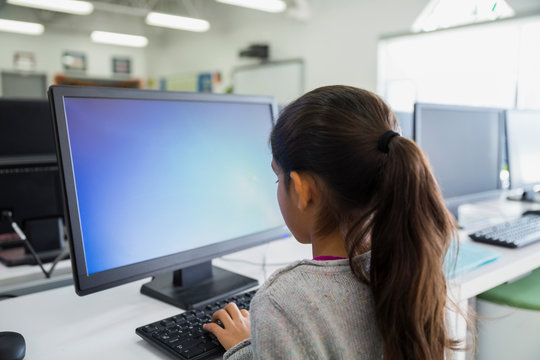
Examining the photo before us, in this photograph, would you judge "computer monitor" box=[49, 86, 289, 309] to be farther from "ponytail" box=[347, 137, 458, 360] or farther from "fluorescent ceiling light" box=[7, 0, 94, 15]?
"fluorescent ceiling light" box=[7, 0, 94, 15]

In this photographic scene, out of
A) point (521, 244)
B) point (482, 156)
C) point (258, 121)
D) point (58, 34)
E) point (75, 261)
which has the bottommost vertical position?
point (521, 244)

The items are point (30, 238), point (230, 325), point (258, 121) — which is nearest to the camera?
point (230, 325)

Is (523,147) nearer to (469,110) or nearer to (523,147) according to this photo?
(523,147)

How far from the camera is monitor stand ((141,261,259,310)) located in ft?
2.94

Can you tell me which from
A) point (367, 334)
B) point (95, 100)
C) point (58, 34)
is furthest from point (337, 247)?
point (58, 34)

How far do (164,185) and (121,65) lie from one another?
7.95 meters

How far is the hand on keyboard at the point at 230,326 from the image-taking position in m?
0.69

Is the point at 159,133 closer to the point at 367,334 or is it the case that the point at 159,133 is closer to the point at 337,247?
the point at 337,247

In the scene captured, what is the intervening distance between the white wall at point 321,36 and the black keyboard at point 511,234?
342 centimetres

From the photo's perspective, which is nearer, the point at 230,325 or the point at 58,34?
the point at 230,325

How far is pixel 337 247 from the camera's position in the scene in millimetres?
670

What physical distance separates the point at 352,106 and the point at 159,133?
409 millimetres

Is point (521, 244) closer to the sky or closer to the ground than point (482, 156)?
closer to the ground

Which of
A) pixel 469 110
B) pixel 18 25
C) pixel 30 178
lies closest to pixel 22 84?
pixel 18 25
